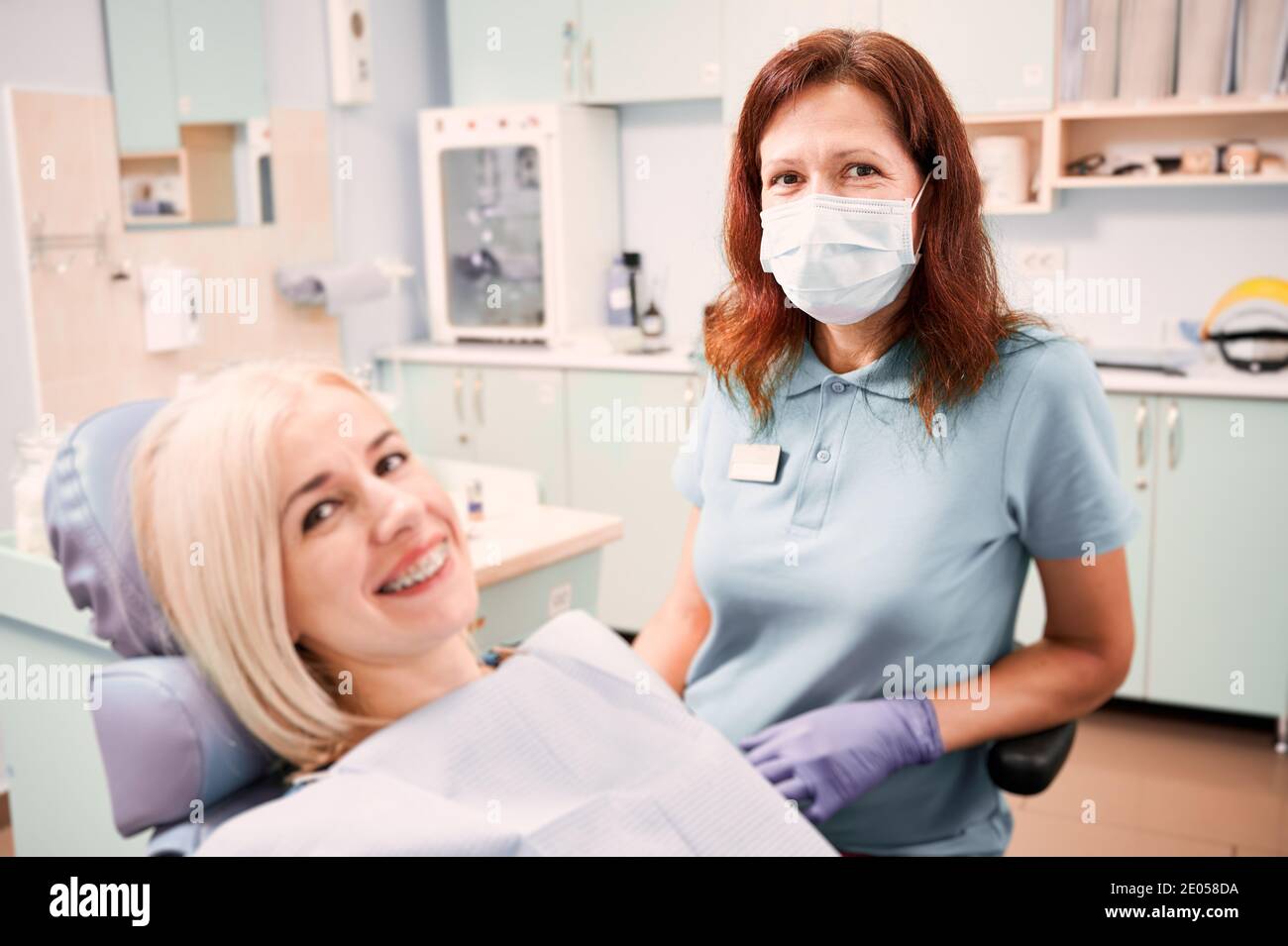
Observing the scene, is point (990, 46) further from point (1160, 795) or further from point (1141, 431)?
point (1160, 795)

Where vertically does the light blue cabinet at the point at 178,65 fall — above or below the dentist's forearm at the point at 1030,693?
above

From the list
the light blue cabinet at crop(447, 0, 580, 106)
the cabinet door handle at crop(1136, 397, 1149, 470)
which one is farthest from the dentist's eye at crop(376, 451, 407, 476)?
the light blue cabinet at crop(447, 0, 580, 106)

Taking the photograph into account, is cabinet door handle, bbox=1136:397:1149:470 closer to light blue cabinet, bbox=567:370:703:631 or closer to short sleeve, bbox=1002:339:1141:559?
light blue cabinet, bbox=567:370:703:631

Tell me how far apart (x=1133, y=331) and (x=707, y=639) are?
2.55m

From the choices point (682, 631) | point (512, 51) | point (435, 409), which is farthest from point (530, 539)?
point (512, 51)

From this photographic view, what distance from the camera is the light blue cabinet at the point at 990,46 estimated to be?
3283 millimetres

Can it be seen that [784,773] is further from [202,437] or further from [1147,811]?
[1147,811]

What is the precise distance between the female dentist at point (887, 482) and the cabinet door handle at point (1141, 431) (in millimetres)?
1841

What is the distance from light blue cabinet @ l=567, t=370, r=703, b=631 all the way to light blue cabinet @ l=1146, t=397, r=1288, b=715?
4.39 ft

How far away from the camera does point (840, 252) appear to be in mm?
1395

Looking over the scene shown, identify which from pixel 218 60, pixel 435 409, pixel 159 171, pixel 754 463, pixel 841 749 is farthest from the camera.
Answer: pixel 435 409

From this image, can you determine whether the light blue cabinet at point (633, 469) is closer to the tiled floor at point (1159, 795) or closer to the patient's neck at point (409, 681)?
the tiled floor at point (1159, 795)

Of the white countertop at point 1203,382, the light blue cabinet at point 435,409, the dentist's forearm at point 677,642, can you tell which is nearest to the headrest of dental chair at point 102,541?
the dentist's forearm at point 677,642

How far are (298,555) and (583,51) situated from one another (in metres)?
3.07
